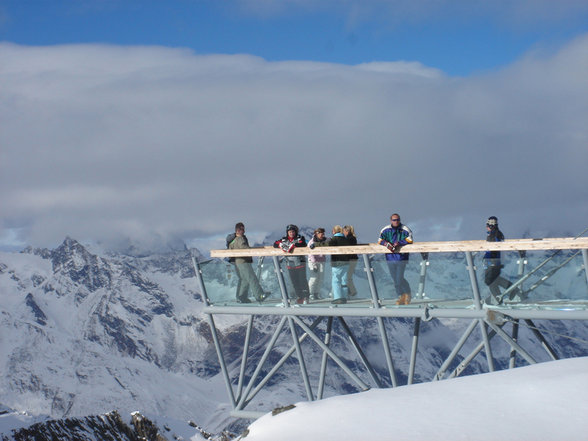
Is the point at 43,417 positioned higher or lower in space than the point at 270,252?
lower

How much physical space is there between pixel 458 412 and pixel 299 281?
1175 cm

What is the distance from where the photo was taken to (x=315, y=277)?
24094 mm

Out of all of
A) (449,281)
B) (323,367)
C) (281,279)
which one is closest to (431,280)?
A: (449,281)

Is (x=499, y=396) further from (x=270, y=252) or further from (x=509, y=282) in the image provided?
(x=270, y=252)

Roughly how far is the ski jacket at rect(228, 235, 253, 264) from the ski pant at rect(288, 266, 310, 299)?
4.58 feet

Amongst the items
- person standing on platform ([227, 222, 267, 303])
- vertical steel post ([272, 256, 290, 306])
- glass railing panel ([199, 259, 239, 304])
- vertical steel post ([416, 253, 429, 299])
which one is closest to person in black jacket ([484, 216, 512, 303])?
vertical steel post ([416, 253, 429, 299])

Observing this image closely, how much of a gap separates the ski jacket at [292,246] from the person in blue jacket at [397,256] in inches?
107

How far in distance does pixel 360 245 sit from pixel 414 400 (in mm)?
8695

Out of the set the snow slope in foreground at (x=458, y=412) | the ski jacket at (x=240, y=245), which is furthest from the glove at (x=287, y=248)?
the snow slope in foreground at (x=458, y=412)

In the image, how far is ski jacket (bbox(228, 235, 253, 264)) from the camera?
25078mm

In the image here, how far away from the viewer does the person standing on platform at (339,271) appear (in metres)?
23.2

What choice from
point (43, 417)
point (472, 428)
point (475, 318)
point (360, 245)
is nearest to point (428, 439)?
point (472, 428)

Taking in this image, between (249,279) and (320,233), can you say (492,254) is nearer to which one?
(320,233)

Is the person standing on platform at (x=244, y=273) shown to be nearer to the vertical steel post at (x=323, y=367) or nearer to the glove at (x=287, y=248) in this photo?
the glove at (x=287, y=248)
